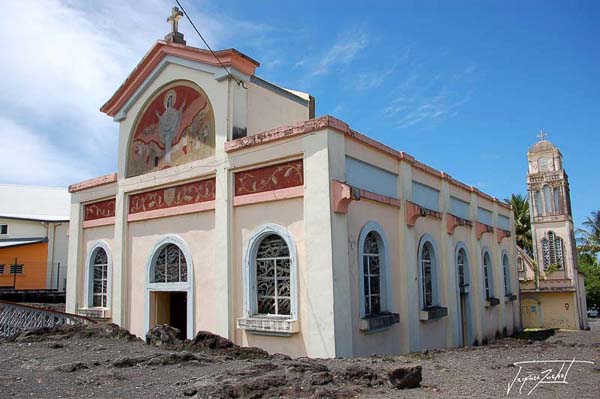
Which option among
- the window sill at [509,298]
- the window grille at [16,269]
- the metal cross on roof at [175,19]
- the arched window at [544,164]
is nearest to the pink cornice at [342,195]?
the metal cross on roof at [175,19]

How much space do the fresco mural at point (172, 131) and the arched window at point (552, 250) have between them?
21.4m

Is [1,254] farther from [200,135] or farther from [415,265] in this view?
[415,265]

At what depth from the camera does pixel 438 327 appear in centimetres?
1268

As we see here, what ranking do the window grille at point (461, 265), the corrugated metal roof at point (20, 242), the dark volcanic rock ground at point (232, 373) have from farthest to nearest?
the corrugated metal roof at point (20, 242), the window grille at point (461, 265), the dark volcanic rock ground at point (232, 373)

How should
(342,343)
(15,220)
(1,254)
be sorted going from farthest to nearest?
(15,220) → (1,254) → (342,343)

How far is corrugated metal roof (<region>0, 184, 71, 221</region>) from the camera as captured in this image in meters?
31.6

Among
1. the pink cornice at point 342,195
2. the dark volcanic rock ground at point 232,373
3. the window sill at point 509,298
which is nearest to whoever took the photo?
the dark volcanic rock ground at point 232,373

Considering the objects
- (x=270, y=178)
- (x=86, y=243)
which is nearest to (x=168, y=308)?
(x=86, y=243)

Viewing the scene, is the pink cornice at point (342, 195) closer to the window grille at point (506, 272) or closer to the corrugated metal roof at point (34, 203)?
the window grille at point (506, 272)

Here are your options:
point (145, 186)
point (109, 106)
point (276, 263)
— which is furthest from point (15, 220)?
point (276, 263)

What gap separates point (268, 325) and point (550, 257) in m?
21.5

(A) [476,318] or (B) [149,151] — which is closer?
(B) [149,151]

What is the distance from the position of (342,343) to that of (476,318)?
8.27m

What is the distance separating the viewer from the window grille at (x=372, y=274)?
10.2 metres
